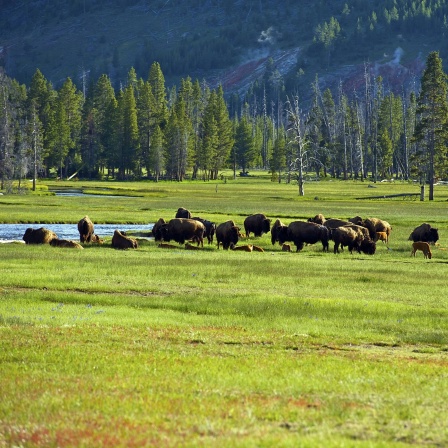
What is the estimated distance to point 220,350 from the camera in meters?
16.7

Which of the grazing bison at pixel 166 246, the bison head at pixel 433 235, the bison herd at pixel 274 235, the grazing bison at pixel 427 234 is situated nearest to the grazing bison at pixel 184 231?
the bison herd at pixel 274 235

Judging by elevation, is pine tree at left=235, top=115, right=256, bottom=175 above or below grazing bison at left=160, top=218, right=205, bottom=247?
above

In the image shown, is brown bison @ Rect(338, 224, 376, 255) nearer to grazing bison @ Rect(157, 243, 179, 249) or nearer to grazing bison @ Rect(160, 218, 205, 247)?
grazing bison @ Rect(160, 218, 205, 247)

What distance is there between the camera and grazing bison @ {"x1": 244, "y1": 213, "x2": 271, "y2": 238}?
4875 cm

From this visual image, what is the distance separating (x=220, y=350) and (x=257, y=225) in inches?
1277

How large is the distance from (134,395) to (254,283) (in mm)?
16777

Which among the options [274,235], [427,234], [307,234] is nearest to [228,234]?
[274,235]

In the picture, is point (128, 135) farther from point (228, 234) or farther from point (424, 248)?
point (424, 248)

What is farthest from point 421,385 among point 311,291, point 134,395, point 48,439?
point 311,291

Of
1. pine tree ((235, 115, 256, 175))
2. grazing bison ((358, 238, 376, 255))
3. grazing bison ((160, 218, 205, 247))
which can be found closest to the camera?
grazing bison ((358, 238, 376, 255))

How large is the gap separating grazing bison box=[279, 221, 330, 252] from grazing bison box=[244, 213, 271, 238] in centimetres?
462

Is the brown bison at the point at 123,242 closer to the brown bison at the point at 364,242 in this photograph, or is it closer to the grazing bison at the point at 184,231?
the grazing bison at the point at 184,231

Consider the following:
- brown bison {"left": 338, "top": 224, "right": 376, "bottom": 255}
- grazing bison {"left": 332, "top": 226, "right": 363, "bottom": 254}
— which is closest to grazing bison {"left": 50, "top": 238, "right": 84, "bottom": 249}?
grazing bison {"left": 332, "top": 226, "right": 363, "bottom": 254}

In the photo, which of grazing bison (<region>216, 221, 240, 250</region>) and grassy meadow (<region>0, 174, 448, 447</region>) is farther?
grazing bison (<region>216, 221, 240, 250</region>)
